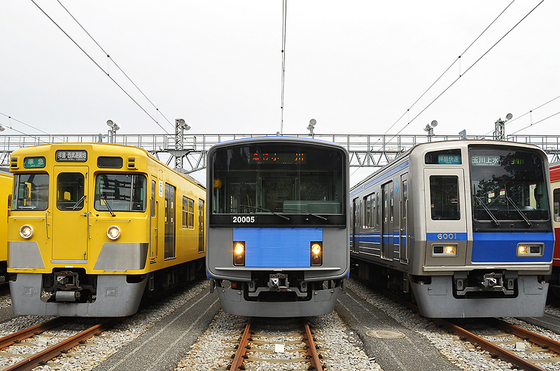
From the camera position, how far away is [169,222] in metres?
10.1

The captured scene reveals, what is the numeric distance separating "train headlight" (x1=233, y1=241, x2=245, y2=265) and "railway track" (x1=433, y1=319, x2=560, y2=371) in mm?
3392

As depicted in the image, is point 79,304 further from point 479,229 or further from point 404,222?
point 479,229

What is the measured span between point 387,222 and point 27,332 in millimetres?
6675

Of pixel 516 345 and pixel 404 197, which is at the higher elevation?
pixel 404 197

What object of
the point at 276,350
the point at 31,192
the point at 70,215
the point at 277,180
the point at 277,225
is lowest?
the point at 276,350

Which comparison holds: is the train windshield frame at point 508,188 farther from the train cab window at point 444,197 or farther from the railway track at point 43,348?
the railway track at point 43,348

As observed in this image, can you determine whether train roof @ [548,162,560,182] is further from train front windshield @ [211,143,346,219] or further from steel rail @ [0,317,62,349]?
steel rail @ [0,317,62,349]

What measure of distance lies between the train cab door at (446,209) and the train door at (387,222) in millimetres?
1898

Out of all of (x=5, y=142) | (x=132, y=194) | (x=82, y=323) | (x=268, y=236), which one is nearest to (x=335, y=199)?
(x=268, y=236)

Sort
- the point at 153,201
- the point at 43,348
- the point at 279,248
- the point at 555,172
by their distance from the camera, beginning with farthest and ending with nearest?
the point at 555,172 < the point at 153,201 < the point at 279,248 < the point at 43,348

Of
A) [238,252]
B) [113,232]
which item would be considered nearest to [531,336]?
[238,252]

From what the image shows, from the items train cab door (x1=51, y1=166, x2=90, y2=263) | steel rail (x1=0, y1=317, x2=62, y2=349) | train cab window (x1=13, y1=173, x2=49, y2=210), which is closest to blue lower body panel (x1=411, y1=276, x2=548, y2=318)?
train cab door (x1=51, y1=166, x2=90, y2=263)

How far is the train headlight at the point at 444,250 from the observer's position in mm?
7801

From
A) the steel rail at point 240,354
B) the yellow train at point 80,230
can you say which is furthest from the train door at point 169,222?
the steel rail at point 240,354
